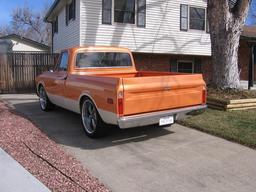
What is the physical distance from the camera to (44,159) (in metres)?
5.92

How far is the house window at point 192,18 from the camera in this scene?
19219 mm

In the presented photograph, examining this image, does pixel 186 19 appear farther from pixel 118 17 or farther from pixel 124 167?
pixel 124 167

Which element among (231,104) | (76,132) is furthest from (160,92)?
(231,104)

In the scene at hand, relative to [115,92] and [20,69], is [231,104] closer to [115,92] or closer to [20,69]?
[115,92]

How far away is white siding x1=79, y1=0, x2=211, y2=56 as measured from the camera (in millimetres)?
16359

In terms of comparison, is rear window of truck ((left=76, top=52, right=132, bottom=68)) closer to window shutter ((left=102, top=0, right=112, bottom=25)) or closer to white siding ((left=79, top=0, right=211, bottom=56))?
white siding ((left=79, top=0, right=211, bottom=56))

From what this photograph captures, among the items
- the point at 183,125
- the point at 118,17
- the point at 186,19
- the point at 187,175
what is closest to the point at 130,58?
the point at 183,125

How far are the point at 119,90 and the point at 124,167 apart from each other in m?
1.36

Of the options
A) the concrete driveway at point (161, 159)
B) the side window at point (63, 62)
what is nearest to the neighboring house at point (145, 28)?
the side window at point (63, 62)

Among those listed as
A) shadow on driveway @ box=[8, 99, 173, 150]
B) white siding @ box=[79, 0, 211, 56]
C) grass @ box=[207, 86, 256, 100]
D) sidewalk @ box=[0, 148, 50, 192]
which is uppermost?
white siding @ box=[79, 0, 211, 56]

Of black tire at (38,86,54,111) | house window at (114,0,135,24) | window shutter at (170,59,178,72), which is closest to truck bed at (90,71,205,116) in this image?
black tire at (38,86,54,111)

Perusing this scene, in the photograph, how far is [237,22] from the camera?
442 inches

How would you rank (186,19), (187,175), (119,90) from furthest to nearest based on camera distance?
(186,19)
(119,90)
(187,175)

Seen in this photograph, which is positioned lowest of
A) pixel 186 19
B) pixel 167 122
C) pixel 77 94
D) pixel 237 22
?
Answer: pixel 167 122
